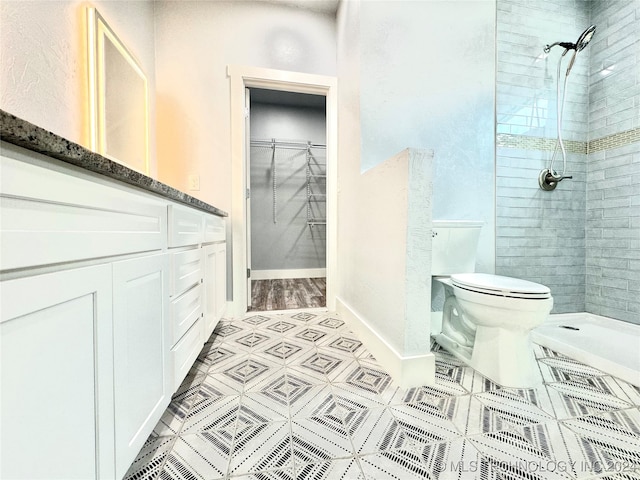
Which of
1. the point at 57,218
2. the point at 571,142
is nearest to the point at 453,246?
the point at 571,142

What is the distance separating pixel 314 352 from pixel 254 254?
2.40 m

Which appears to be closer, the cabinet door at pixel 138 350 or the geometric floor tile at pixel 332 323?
the cabinet door at pixel 138 350

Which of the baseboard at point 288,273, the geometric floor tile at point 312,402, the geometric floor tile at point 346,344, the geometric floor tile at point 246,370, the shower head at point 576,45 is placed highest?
the shower head at point 576,45

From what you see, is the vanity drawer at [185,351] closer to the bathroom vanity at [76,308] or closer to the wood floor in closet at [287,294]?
the bathroom vanity at [76,308]

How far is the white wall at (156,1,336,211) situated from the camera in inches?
79.1

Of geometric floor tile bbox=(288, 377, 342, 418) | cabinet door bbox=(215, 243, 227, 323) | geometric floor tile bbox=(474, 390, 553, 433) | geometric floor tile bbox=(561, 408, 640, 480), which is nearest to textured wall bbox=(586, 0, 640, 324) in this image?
geometric floor tile bbox=(561, 408, 640, 480)

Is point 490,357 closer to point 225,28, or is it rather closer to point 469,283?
point 469,283

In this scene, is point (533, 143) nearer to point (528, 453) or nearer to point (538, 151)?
point (538, 151)

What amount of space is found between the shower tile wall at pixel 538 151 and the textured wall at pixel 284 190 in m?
2.29

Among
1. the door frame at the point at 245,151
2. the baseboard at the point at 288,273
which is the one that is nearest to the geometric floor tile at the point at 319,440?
the door frame at the point at 245,151

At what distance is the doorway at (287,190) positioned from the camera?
3656 millimetres

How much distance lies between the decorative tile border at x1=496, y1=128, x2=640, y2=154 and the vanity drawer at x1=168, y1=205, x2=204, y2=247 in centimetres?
200

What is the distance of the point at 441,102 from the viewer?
1.81 m

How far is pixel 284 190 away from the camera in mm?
3752
